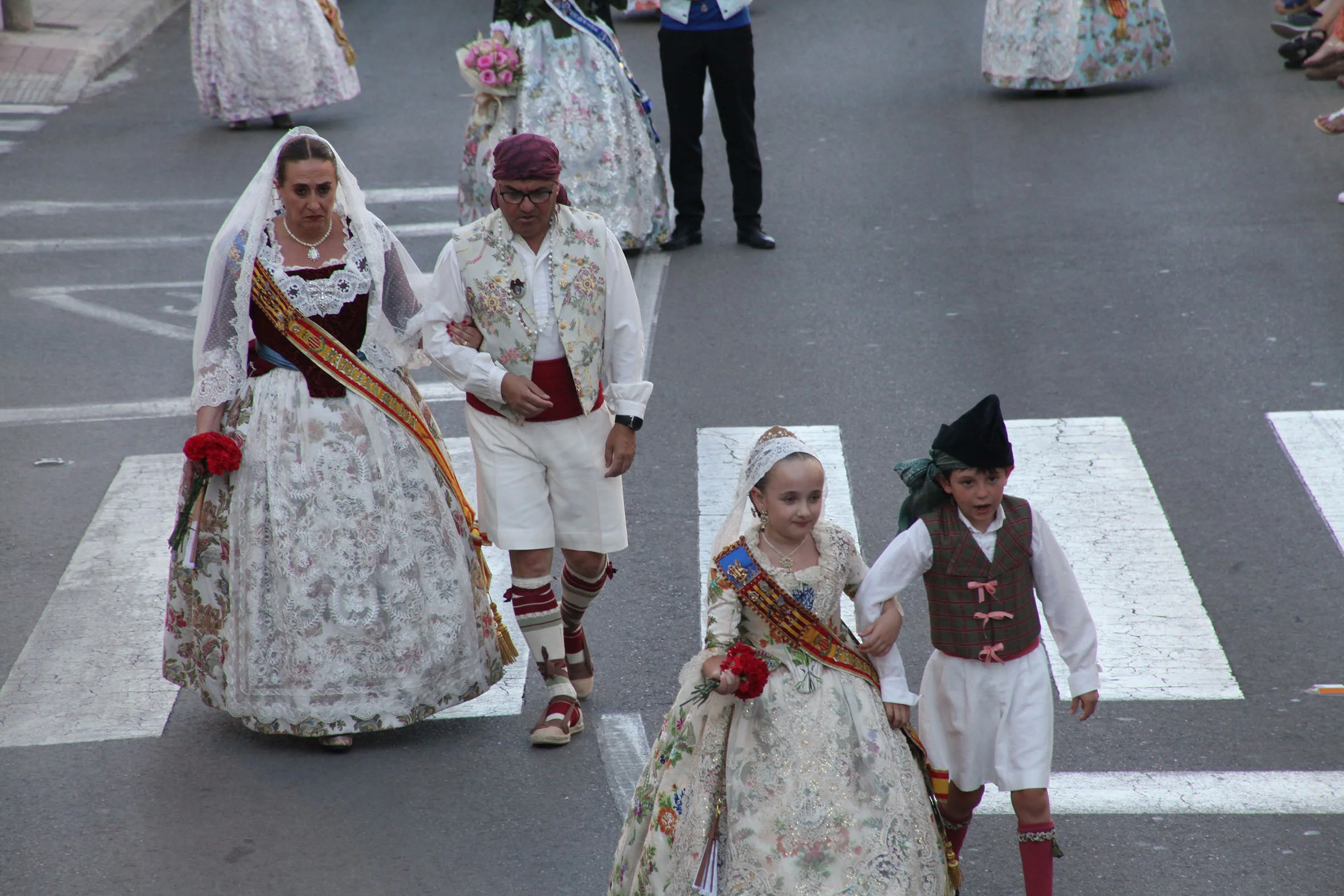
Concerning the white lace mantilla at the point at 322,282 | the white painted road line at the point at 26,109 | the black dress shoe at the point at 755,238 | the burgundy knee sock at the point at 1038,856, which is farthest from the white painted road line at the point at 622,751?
the white painted road line at the point at 26,109

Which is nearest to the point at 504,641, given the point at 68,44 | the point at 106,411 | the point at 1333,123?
the point at 106,411

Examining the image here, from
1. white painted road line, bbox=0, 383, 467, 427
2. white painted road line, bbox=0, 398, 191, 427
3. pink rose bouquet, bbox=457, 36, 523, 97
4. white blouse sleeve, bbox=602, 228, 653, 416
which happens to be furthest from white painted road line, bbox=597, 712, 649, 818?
pink rose bouquet, bbox=457, 36, 523, 97

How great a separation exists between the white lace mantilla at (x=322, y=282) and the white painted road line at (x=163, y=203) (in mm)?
7090

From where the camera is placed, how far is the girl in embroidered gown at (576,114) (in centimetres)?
1052

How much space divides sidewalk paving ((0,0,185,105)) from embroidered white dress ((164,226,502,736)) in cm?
1266

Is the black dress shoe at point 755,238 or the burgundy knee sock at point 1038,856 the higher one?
the burgundy knee sock at point 1038,856

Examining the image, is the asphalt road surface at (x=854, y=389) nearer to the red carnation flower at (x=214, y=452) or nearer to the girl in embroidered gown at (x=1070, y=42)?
the girl in embroidered gown at (x=1070, y=42)

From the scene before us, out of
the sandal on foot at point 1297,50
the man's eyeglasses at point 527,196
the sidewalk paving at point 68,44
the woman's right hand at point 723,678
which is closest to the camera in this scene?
the woman's right hand at point 723,678

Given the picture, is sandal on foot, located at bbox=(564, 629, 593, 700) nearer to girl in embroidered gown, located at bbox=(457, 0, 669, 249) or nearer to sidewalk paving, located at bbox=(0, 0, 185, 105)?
girl in embroidered gown, located at bbox=(457, 0, 669, 249)

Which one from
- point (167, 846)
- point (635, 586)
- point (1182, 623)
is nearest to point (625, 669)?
point (635, 586)

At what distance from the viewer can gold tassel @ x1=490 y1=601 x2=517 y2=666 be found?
19.2ft

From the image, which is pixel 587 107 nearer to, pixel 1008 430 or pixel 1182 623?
pixel 1008 430

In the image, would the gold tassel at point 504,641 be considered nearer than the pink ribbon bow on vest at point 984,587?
No

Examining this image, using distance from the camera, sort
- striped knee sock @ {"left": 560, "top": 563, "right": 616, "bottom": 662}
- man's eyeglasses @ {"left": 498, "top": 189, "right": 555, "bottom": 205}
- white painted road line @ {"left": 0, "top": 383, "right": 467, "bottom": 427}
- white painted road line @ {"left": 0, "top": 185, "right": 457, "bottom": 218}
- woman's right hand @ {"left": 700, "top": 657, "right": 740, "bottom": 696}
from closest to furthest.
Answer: woman's right hand @ {"left": 700, "top": 657, "right": 740, "bottom": 696} < man's eyeglasses @ {"left": 498, "top": 189, "right": 555, "bottom": 205} < striped knee sock @ {"left": 560, "top": 563, "right": 616, "bottom": 662} < white painted road line @ {"left": 0, "top": 383, "right": 467, "bottom": 427} < white painted road line @ {"left": 0, "top": 185, "right": 457, "bottom": 218}
